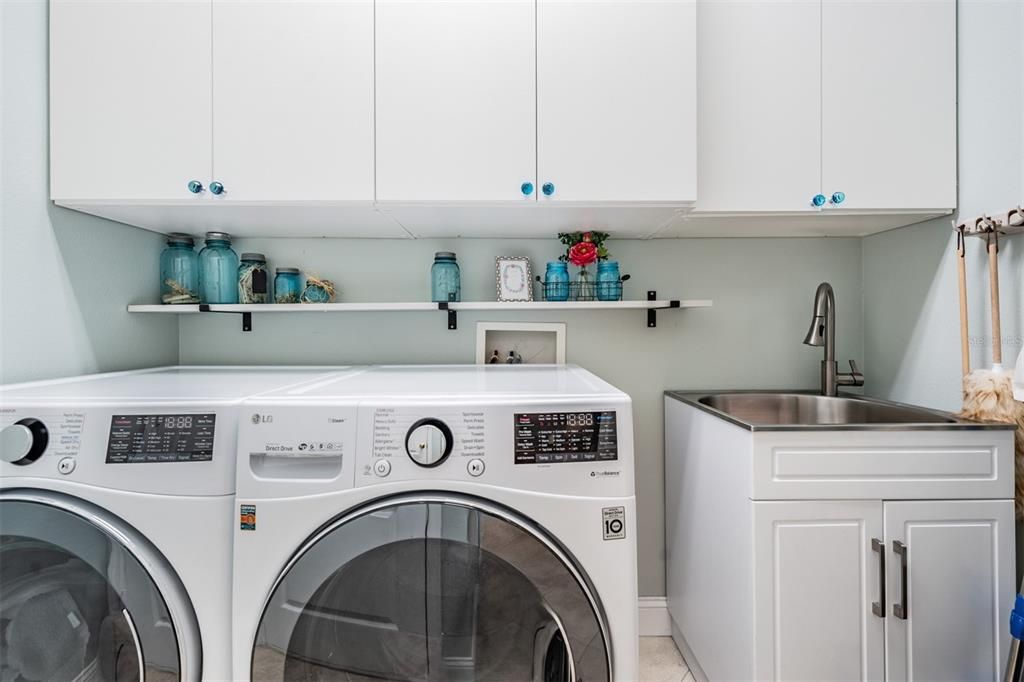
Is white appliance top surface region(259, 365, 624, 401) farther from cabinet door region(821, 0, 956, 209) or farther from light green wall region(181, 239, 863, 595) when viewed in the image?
cabinet door region(821, 0, 956, 209)

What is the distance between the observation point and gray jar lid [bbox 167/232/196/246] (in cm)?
171

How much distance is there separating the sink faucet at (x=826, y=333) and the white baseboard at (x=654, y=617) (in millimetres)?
1014

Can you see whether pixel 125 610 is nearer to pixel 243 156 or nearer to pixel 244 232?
pixel 243 156

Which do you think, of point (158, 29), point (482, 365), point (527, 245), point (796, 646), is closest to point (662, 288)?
point (527, 245)

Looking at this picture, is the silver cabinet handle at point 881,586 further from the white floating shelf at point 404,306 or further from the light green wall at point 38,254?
the light green wall at point 38,254

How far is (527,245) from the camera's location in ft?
6.06

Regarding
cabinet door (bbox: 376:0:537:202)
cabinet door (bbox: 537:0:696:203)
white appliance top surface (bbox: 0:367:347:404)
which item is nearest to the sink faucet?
cabinet door (bbox: 537:0:696:203)

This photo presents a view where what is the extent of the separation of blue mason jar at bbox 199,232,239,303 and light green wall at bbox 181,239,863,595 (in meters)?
0.17

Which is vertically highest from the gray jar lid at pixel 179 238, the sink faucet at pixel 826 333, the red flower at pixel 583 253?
the gray jar lid at pixel 179 238

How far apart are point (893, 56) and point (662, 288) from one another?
3.16 ft

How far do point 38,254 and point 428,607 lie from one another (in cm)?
139

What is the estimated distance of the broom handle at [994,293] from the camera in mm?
1244

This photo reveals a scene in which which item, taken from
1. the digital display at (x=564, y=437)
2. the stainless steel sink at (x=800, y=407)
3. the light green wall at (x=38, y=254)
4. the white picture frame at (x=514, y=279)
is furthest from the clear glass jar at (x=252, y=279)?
the stainless steel sink at (x=800, y=407)

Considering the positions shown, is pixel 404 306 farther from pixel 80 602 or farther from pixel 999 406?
pixel 999 406
